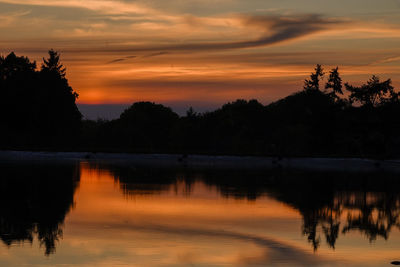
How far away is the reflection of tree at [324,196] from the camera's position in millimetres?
23608

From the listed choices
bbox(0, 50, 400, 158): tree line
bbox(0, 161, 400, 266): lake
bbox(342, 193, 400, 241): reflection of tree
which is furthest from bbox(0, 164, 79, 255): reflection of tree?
bbox(0, 50, 400, 158): tree line

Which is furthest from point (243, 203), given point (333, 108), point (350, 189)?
point (333, 108)

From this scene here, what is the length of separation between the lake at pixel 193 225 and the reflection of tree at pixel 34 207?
0.03 m

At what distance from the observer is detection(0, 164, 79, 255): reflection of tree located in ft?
65.2

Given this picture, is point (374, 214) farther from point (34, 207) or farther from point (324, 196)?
point (34, 207)

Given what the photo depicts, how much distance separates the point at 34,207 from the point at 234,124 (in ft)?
315

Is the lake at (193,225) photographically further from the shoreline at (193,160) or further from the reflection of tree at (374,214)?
the shoreline at (193,160)

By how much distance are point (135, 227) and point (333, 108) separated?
72.7 meters

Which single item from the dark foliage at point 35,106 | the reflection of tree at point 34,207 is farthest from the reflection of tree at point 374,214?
the dark foliage at point 35,106

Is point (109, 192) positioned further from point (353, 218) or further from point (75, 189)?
point (353, 218)

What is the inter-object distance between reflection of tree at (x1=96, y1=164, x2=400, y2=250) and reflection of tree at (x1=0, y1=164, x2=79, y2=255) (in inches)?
153

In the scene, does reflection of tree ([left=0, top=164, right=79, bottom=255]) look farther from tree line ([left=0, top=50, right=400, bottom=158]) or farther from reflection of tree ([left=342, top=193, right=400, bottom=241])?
tree line ([left=0, top=50, right=400, bottom=158])

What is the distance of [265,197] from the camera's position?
110 ft

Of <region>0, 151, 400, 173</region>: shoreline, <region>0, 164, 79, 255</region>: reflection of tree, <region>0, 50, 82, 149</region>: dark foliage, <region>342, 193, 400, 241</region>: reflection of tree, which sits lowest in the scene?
<region>0, 151, 400, 173</region>: shoreline
